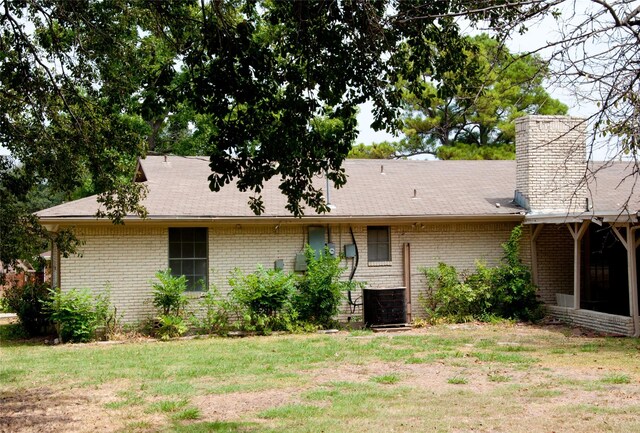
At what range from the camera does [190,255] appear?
17.6m

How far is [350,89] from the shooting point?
26.5ft

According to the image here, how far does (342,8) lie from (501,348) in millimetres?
8602

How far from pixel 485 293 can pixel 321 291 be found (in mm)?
4215

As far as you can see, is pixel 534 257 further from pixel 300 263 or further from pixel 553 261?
pixel 300 263

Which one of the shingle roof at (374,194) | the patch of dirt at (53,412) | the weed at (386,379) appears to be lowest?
the patch of dirt at (53,412)

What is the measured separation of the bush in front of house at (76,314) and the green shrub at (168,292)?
1147 millimetres

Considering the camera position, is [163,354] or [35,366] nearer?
[35,366]

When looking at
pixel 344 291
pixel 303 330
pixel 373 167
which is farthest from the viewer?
pixel 373 167

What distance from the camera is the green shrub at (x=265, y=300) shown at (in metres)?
16.8

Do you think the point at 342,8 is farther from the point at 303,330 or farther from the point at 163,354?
the point at 303,330

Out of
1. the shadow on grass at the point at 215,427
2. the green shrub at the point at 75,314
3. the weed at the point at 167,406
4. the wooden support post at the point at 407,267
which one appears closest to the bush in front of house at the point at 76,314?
the green shrub at the point at 75,314

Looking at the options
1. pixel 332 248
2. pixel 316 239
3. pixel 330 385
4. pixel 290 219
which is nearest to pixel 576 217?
pixel 332 248

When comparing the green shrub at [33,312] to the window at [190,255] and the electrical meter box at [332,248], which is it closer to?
the window at [190,255]

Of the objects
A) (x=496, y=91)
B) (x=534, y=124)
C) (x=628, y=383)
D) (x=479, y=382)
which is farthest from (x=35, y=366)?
(x=496, y=91)
